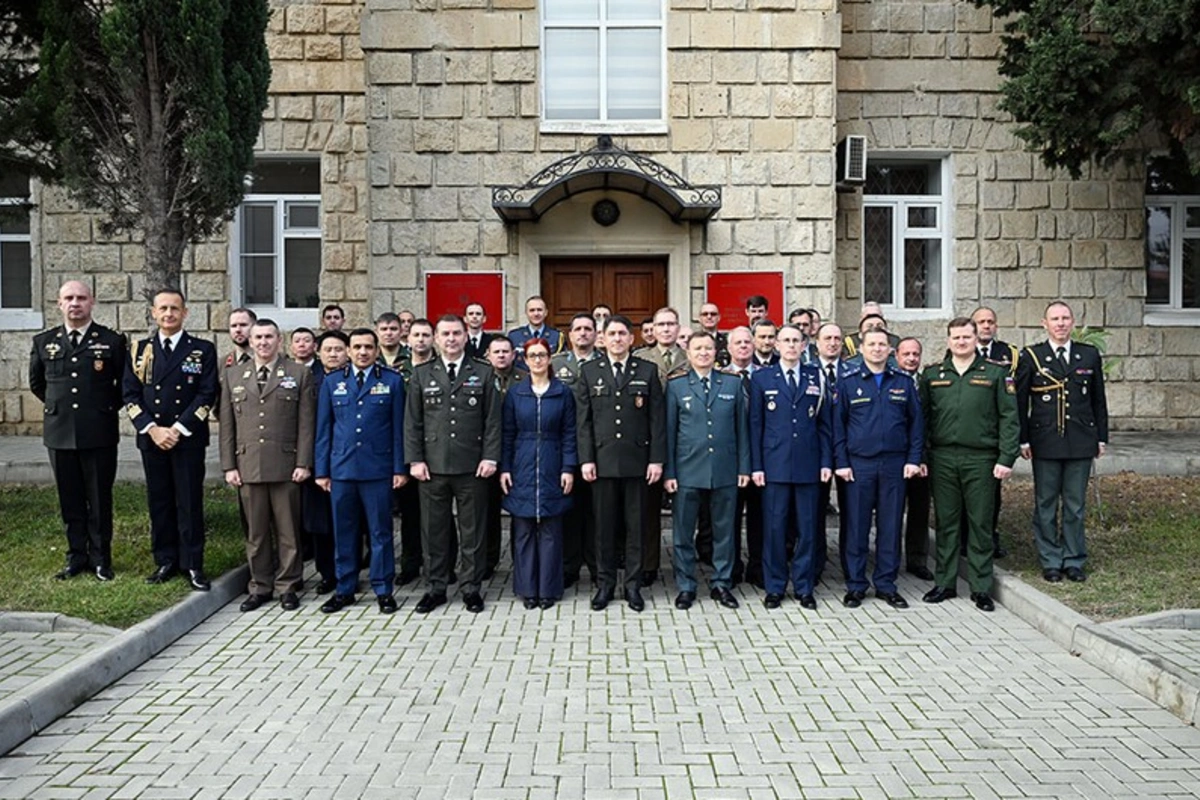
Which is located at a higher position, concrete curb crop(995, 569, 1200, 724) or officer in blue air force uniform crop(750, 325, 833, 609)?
officer in blue air force uniform crop(750, 325, 833, 609)

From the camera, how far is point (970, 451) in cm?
730

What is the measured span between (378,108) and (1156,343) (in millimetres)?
10345

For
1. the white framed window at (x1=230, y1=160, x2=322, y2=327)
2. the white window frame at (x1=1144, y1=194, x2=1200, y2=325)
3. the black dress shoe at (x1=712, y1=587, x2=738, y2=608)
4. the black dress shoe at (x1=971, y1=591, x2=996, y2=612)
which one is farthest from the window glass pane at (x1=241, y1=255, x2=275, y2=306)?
the white window frame at (x1=1144, y1=194, x2=1200, y2=325)

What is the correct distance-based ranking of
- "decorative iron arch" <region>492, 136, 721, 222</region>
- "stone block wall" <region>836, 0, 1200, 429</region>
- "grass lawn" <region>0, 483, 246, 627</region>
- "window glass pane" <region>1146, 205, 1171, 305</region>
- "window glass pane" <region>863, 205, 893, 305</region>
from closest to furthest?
"grass lawn" <region>0, 483, 246, 627</region> → "decorative iron arch" <region>492, 136, 721, 222</region> → "stone block wall" <region>836, 0, 1200, 429</region> → "window glass pane" <region>863, 205, 893, 305</region> → "window glass pane" <region>1146, 205, 1171, 305</region>

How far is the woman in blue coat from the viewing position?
7.18m

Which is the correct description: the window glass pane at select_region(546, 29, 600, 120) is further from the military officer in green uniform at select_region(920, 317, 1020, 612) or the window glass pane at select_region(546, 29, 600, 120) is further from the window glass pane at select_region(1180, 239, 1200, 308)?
the window glass pane at select_region(1180, 239, 1200, 308)

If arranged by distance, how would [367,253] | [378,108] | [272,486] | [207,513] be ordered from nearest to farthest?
[272,486] → [207,513] → [378,108] → [367,253]

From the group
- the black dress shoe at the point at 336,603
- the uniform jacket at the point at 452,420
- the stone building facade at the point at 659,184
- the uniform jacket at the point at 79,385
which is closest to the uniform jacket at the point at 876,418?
the uniform jacket at the point at 452,420

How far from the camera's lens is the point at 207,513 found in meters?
9.31

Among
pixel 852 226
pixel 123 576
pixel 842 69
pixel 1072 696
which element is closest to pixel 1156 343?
pixel 852 226

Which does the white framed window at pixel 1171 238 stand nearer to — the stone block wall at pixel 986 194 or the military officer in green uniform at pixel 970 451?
the stone block wall at pixel 986 194

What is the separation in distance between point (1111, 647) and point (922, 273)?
8818 millimetres

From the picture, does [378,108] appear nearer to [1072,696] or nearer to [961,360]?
[961,360]

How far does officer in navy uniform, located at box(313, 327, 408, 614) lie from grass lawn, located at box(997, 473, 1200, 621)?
14.9ft
